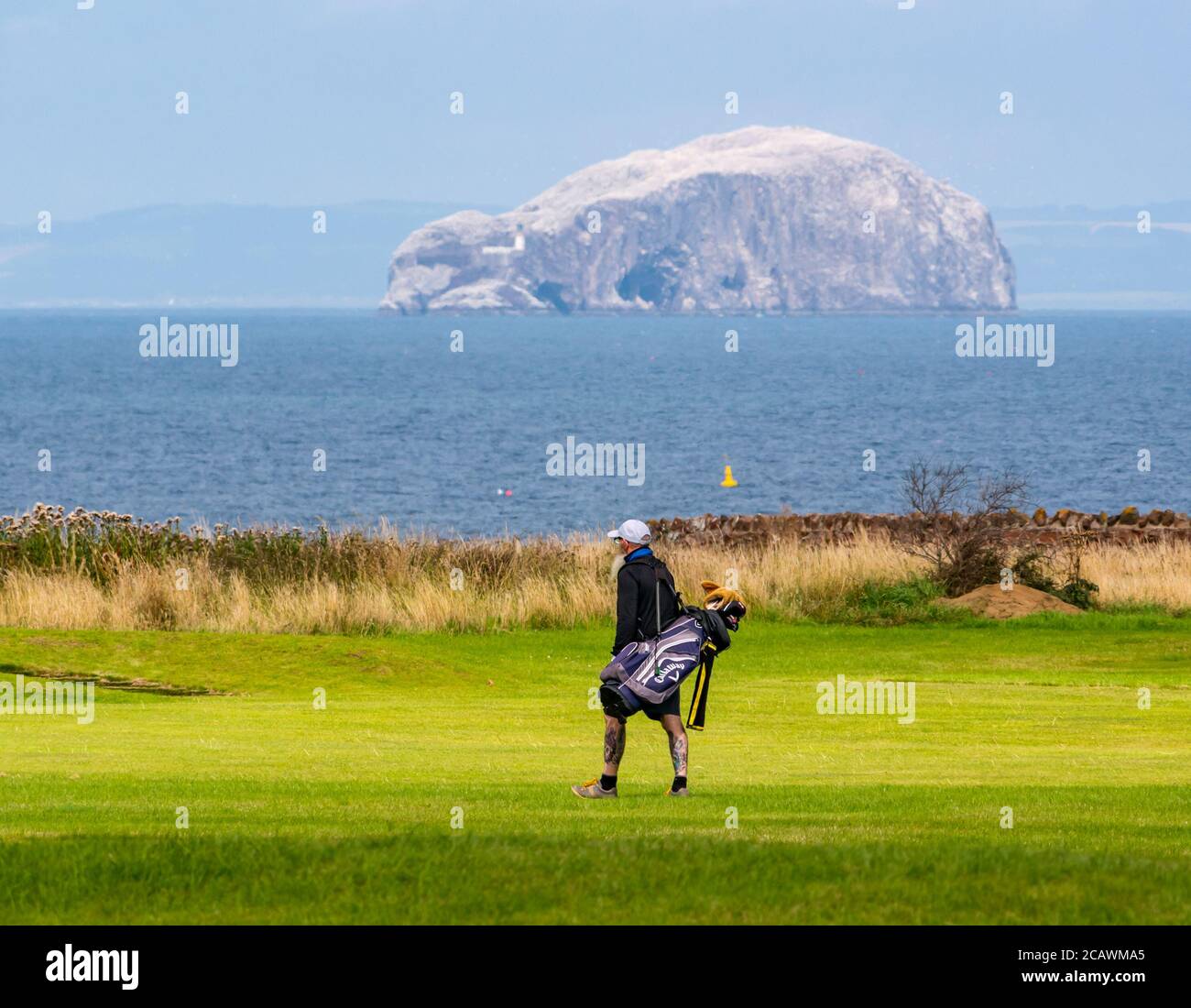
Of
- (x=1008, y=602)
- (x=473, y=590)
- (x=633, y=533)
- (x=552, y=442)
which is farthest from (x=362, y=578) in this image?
(x=552, y=442)

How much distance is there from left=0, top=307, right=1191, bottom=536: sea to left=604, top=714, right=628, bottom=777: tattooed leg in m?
24.8

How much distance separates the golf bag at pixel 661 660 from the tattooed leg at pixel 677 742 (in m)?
0.50

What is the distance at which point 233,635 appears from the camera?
24.6 m

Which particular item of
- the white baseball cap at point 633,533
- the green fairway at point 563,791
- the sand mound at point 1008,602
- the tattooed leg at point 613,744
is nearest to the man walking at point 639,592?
the white baseball cap at point 633,533

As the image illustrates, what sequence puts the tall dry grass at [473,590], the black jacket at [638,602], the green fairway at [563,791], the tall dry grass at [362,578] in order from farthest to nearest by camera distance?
the tall dry grass at [362,578] < the tall dry grass at [473,590] < the black jacket at [638,602] < the green fairway at [563,791]

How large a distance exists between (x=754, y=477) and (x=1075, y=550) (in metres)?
52.3

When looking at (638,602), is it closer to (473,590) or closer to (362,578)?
(473,590)

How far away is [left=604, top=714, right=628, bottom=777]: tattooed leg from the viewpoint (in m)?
12.8

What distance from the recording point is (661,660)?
40.3ft

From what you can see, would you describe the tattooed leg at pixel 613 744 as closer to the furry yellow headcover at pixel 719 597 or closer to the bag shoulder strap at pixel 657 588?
the bag shoulder strap at pixel 657 588

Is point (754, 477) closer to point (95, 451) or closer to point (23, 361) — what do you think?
point (95, 451)

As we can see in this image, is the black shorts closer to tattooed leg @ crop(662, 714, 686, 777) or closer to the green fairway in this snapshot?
tattooed leg @ crop(662, 714, 686, 777)

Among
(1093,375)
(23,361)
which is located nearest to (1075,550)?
(1093,375)

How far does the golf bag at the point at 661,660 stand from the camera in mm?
12281
